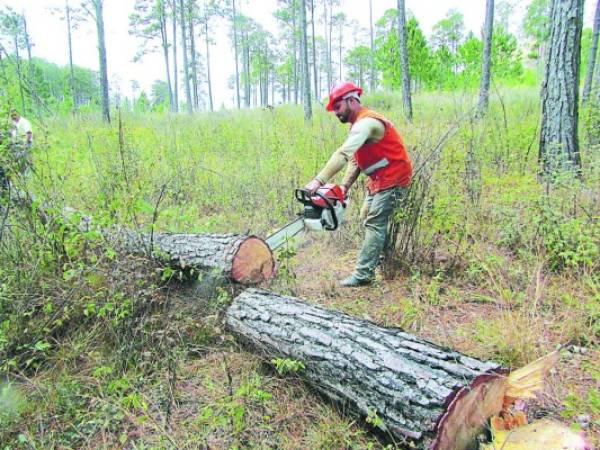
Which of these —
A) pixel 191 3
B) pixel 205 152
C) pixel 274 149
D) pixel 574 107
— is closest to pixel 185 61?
pixel 191 3

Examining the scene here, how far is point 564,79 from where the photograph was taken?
4.14 metres

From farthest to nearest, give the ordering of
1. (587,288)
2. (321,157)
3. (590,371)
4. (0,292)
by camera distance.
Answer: (321,157) < (587,288) < (0,292) < (590,371)

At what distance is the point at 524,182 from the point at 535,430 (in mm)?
2550

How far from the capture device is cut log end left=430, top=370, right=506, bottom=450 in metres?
1.53

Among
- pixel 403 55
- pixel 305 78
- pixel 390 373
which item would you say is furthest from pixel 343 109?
pixel 305 78

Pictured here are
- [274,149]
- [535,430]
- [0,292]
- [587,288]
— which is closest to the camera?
[535,430]

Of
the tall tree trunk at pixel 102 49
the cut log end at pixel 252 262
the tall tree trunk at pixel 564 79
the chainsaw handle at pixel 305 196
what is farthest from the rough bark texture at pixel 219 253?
the tall tree trunk at pixel 102 49

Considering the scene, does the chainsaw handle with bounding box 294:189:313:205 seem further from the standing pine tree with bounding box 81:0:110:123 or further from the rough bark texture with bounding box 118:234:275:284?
the standing pine tree with bounding box 81:0:110:123

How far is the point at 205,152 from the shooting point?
7695 millimetres

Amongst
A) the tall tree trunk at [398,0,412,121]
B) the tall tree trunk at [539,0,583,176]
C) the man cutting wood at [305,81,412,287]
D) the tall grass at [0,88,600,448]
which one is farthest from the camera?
the tall tree trunk at [398,0,412,121]

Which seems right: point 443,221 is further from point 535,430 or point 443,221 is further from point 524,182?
point 535,430

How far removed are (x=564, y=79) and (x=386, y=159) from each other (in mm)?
2472

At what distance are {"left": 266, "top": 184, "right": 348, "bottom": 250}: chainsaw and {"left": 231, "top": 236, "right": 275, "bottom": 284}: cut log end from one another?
0.11 metres

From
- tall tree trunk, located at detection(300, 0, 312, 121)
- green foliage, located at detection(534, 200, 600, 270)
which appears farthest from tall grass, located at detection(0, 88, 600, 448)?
tall tree trunk, located at detection(300, 0, 312, 121)
